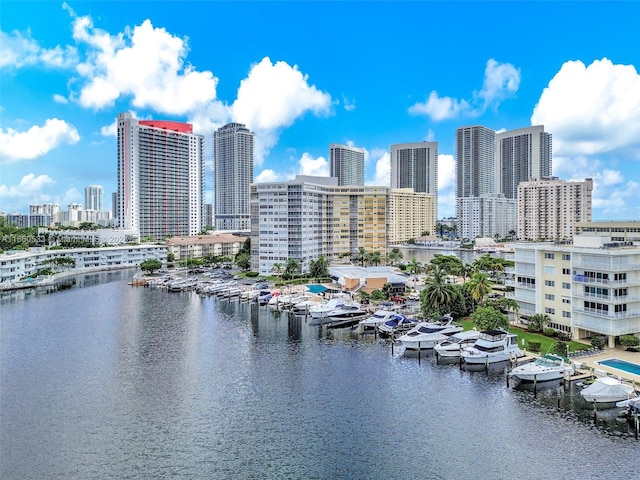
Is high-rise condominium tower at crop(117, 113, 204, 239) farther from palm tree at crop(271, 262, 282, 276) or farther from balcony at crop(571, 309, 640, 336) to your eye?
balcony at crop(571, 309, 640, 336)

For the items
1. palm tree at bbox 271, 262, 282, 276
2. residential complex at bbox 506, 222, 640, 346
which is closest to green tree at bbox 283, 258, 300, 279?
palm tree at bbox 271, 262, 282, 276

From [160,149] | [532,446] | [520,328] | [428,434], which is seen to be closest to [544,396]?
[532,446]

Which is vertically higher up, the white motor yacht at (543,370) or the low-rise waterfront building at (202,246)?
the low-rise waterfront building at (202,246)

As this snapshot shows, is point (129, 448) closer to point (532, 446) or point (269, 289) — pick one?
point (532, 446)

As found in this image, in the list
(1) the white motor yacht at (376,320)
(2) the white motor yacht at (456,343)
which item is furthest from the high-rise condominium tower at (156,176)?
(2) the white motor yacht at (456,343)

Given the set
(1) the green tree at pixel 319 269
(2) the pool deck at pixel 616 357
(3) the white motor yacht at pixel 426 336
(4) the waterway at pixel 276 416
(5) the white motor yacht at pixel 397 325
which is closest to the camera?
(4) the waterway at pixel 276 416

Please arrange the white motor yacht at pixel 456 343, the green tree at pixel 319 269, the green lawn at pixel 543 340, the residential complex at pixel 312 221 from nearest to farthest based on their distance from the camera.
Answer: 1. the green lawn at pixel 543 340
2. the white motor yacht at pixel 456 343
3. the green tree at pixel 319 269
4. the residential complex at pixel 312 221

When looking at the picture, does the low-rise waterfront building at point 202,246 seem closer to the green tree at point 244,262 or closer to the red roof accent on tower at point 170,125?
the green tree at point 244,262
